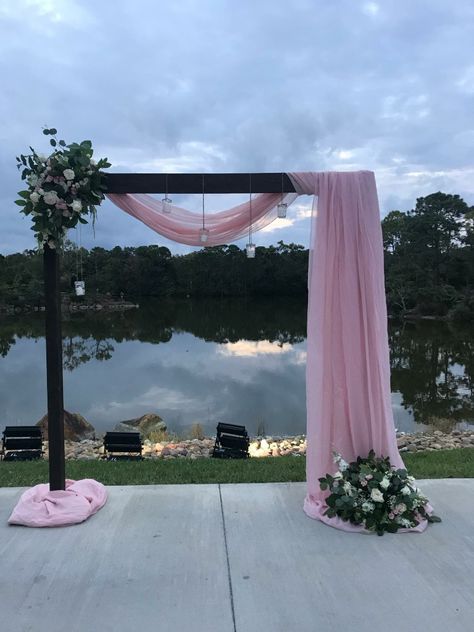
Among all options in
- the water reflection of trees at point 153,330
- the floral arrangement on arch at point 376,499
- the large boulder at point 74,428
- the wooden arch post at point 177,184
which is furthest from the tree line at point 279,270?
the floral arrangement on arch at point 376,499

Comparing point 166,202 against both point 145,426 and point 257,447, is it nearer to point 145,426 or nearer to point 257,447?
point 257,447

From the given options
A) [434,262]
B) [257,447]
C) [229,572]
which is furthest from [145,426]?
[434,262]

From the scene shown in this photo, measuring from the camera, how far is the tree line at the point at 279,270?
4103 cm

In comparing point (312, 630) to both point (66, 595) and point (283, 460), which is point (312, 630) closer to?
point (66, 595)

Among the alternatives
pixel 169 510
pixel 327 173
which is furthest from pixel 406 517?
pixel 327 173

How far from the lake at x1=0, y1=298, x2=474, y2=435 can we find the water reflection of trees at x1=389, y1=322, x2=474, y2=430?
0.04m

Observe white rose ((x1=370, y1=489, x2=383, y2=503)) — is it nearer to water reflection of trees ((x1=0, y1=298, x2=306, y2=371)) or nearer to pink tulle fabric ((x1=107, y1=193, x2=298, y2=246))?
pink tulle fabric ((x1=107, y1=193, x2=298, y2=246))

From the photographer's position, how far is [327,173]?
443 cm

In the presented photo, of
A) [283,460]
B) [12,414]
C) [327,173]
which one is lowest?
[12,414]

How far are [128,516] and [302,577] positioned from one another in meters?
1.60

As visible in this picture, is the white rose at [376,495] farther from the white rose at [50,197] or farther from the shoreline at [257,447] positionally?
the shoreline at [257,447]

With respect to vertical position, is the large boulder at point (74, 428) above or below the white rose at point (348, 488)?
below

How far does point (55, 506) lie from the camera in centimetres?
405

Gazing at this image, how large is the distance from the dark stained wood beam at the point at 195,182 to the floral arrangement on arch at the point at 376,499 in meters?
2.48
